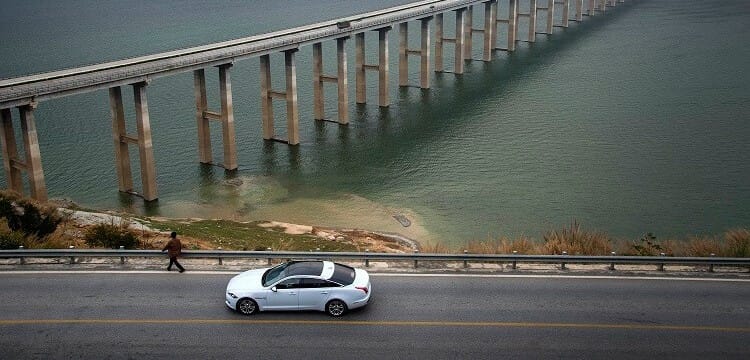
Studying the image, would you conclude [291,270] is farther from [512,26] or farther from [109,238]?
[512,26]

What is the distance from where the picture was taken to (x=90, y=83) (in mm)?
46000

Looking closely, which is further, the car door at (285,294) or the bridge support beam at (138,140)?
the bridge support beam at (138,140)

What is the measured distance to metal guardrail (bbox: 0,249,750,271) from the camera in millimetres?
25594

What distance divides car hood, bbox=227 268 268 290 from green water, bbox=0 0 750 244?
783 inches

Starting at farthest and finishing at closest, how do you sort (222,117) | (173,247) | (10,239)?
1. (222,117)
2. (10,239)
3. (173,247)

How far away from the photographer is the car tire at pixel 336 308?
22141 mm

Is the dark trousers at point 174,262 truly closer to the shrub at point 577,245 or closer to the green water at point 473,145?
the shrub at point 577,245

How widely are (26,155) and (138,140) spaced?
748cm

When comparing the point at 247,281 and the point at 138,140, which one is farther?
the point at 138,140

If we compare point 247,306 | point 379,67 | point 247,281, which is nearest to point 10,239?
point 247,281

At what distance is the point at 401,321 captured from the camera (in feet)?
71.7

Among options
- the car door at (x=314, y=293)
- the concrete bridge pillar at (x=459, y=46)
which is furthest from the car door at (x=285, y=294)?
the concrete bridge pillar at (x=459, y=46)

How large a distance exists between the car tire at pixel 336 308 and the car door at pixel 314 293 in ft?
0.66

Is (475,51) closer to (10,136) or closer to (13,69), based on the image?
(13,69)
